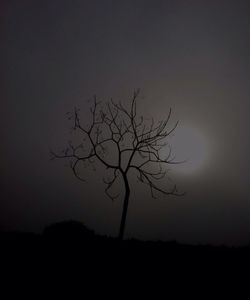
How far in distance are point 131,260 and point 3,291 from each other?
14.7 ft

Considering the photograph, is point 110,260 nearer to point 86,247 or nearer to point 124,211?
point 124,211

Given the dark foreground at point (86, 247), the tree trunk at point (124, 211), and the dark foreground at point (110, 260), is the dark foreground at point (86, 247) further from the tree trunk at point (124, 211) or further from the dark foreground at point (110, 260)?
the tree trunk at point (124, 211)

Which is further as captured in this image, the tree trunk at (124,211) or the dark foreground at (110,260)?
the tree trunk at (124,211)

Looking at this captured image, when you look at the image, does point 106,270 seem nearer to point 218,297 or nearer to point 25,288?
point 25,288

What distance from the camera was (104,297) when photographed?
29.5ft

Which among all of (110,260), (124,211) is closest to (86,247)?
(110,260)

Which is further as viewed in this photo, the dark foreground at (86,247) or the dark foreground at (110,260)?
the dark foreground at (86,247)

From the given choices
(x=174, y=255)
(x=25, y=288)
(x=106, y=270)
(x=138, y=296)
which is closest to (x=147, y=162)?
(x=174, y=255)

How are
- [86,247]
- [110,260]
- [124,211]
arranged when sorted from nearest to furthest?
[110,260], [124,211], [86,247]

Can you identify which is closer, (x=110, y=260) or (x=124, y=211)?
(x=110, y=260)

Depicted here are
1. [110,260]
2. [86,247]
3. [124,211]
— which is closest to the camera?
[110,260]

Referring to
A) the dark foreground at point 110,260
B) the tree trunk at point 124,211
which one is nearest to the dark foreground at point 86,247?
the dark foreground at point 110,260

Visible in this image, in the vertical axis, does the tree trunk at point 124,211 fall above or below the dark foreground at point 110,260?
above

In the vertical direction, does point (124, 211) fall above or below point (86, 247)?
above
